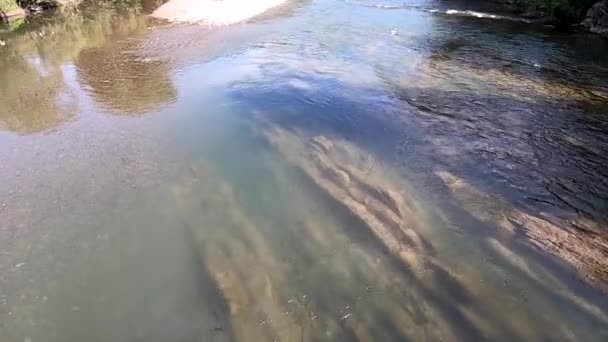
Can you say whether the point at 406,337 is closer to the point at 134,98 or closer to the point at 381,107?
the point at 381,107

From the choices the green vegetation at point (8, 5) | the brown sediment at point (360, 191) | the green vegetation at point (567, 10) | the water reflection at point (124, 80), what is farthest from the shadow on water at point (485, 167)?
the green vegetation at point (8, 5)

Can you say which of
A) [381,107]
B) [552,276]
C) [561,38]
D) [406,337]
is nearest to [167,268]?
[406,337]

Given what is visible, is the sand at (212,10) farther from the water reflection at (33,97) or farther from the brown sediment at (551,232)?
the brown sediment at (551,232)

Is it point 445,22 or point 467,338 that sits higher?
point 445,22

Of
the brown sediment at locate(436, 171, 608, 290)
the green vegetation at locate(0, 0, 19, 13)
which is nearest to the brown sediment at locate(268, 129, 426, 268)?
the brown sediment at locate(436, 171, 608, 290)

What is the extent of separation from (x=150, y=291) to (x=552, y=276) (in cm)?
675

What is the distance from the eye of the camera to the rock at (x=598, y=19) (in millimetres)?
22439

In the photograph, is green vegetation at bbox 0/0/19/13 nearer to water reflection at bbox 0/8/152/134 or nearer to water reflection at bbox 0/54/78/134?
water reflection at bbox 0/8/152/134

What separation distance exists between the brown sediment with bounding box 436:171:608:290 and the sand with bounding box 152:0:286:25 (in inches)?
769

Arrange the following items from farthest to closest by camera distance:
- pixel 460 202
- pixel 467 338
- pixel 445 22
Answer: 1. pixel 445 22
2. pixel 460 202
3. pixel 467 338

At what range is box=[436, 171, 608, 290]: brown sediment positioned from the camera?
8.05m

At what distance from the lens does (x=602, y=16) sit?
75.0 feet

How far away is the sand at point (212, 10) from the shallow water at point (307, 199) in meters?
8.11

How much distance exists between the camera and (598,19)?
75.1 feet
